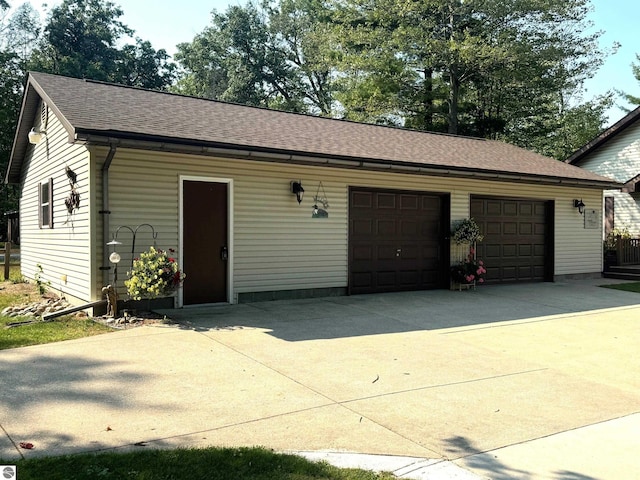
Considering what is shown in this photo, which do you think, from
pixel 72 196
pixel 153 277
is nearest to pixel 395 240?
pixel 153 277

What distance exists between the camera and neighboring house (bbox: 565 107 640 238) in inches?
731

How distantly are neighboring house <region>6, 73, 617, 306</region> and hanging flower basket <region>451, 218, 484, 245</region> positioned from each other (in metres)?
0.24

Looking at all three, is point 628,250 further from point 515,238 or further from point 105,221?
point 105,221

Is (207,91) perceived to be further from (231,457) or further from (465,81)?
(231,457)

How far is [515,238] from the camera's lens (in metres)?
13.1

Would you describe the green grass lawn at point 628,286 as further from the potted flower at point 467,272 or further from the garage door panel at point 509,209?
the potted flower at point 467,272

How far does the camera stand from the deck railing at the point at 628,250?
51.7 feet

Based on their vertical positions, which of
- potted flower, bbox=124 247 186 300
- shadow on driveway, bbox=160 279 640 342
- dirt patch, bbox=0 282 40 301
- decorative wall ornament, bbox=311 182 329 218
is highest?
decorative wall ornament, bbox=311 182 329 218

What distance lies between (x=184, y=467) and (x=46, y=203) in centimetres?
968

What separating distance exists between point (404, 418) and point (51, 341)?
4.47 metres

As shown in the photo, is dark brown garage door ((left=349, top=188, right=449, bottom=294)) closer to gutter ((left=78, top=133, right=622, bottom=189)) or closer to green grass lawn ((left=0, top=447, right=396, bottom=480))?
gutter ((left=78, top=133, right=622, bottom=189))

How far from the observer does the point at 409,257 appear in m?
11.3

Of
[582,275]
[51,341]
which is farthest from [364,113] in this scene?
[51,341]

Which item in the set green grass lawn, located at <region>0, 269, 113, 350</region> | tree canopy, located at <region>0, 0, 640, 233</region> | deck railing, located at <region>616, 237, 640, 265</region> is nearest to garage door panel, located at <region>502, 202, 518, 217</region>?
deck railing, located at <region>616, 237, 640, 265</region>
